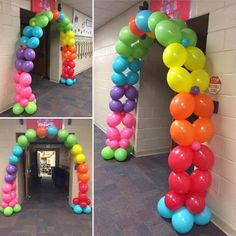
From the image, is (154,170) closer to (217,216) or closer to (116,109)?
(116,109)

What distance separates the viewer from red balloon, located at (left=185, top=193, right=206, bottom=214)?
6.18ft

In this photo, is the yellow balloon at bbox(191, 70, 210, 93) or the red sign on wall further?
the red sign on wall

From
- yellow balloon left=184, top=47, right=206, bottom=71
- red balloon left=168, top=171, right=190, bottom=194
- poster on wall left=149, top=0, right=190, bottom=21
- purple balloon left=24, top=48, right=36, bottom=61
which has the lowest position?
red balloon left=168, top=171, right=190, bottom=194

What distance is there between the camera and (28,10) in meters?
3.29

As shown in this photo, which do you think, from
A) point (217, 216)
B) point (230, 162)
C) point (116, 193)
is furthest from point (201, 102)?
point (116, 193)

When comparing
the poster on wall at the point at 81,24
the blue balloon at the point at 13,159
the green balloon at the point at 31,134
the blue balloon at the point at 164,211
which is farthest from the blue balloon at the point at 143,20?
the blue balloon at the point at 13,159

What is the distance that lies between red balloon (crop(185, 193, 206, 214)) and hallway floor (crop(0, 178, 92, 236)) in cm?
180

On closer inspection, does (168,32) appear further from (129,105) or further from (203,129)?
(129,105)

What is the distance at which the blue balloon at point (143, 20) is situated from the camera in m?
2.23

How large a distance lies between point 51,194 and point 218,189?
4.05 metres

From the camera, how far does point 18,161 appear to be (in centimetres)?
343

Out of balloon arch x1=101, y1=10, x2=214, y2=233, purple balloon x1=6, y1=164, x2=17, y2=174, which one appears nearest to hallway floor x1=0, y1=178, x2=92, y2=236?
purple balloon x1=6, y1=164, x2=17, y2=174

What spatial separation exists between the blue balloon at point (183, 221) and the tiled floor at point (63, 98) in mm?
1945

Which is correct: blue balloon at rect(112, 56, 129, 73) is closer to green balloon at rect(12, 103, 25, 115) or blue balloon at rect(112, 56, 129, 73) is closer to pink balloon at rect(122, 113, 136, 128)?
pink balloon at rect(122, 113, 136, 128)
